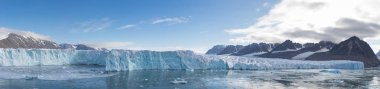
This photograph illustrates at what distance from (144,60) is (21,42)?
69.6 m

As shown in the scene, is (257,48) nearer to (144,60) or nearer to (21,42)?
(21,42)

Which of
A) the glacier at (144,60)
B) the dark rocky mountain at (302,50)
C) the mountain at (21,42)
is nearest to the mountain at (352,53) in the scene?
the dark rocky mountain at (302,50)

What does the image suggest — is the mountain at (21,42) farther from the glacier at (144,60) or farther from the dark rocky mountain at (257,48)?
the dark rocky mountain at (257,48)

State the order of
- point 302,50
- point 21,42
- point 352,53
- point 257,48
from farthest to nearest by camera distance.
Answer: point 257,48, point 302,50, point 21,42, point 352,53

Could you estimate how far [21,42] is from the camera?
102 meters

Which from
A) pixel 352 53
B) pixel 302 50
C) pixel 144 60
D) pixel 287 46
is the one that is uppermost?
pixel 287 46

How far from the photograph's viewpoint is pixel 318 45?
111688mm

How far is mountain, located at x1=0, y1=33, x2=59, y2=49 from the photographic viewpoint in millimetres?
90875

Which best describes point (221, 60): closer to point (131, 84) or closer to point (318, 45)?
point (131, 84)

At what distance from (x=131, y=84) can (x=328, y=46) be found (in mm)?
96734

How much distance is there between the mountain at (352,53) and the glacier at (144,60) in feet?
115

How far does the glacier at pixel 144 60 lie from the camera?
4022 cm

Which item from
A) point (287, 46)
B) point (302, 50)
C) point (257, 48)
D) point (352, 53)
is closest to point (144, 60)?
point (352, 53)

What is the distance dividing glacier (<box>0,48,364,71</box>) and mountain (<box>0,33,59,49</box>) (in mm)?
38932
